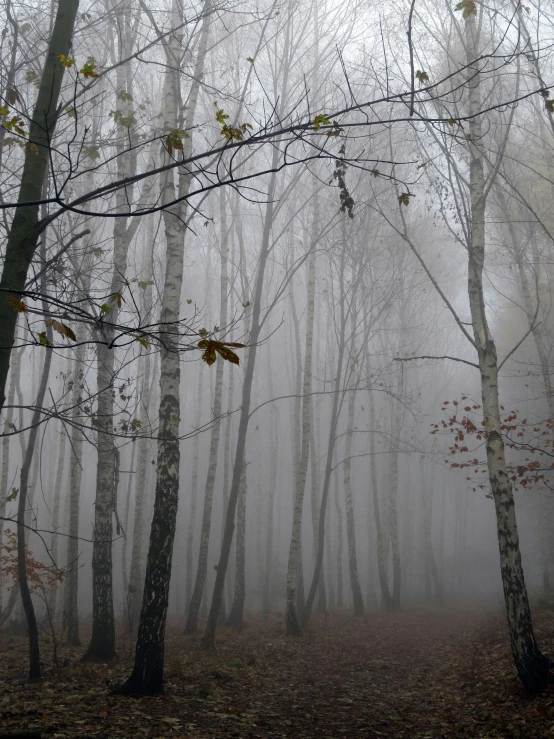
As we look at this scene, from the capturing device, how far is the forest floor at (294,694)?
4598 millimetres

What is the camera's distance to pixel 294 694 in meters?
6.36

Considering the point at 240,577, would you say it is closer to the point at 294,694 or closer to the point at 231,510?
the point at 231,510

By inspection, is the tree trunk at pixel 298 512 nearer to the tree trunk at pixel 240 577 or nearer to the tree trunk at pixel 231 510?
the tree trunk at pixel 240 577

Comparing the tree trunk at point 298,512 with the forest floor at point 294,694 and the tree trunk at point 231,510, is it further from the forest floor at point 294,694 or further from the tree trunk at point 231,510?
the tree trunk at point 231,510

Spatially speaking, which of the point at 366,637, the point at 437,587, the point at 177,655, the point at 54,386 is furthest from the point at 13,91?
the point at 54,386

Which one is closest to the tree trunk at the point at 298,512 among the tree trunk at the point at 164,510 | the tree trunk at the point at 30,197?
the tree trunk at the point at 164,510

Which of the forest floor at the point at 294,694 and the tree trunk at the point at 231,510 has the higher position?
the tree trunk at the point at 231,510

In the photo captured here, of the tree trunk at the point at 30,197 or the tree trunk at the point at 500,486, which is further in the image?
the tree trunk at the point at 500,486

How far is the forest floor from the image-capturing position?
4.60m

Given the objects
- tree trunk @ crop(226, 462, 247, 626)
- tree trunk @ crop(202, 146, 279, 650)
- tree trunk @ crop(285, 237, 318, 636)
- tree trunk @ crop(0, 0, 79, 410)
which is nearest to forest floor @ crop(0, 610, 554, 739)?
tree trunk @ crop(202, 146, 279, 650)

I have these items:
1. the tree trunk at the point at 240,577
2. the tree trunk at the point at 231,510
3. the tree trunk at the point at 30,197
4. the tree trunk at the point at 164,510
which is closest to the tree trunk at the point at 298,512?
the tree trunk at the point at 240,577

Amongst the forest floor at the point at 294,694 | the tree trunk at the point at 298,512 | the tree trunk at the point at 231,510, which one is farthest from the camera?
the tree trunk at the point at 298,512

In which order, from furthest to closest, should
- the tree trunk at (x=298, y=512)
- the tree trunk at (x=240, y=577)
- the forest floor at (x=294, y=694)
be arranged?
the tree trunk at (x=240, y=577)
the tree trunk at (x=298, y=512)
the forest floor at (x=294, y=694)

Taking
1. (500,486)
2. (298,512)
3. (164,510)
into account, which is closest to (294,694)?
(164,510)
